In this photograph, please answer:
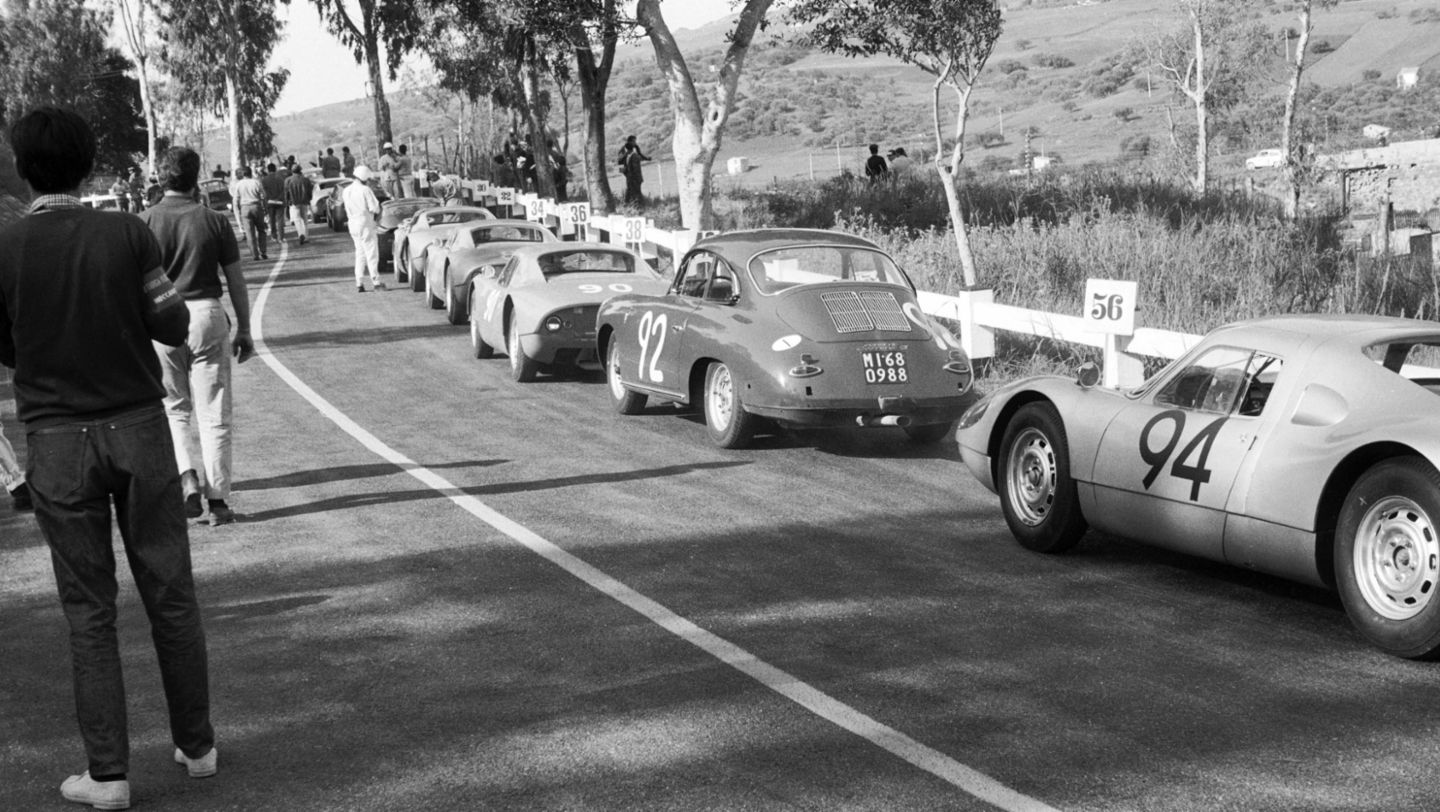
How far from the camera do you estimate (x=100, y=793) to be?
5027 mm

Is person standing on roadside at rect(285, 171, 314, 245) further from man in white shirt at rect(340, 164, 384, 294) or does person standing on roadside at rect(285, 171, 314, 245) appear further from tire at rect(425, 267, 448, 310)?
tire at rect(425, 267, 448, 310)

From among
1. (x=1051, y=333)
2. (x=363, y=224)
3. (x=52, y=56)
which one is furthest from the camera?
(x=52, y=56)

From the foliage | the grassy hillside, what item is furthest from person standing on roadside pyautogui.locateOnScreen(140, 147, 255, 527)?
the foliage

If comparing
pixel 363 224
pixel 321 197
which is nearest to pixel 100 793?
pixel 363 224

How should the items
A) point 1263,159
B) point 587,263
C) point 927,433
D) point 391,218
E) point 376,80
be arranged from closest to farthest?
point 927,433 < point 587,263 < point 391,218 < point 376,80 < point 1263,159

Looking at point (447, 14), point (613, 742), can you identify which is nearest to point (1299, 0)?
point (447, 14)

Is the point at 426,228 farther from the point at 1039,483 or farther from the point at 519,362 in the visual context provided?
the point at 1039,483

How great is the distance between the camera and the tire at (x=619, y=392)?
1355 centimetres

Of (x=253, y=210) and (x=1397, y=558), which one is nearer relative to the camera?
(x=1397, y=558)

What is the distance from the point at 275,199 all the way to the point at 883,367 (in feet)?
99.5

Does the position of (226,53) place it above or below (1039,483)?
above

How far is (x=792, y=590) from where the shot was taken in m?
7.65

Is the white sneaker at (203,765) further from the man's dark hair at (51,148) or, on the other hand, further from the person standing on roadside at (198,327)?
the person standing on roadside at (198,327)

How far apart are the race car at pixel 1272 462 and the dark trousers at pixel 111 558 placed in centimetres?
449
